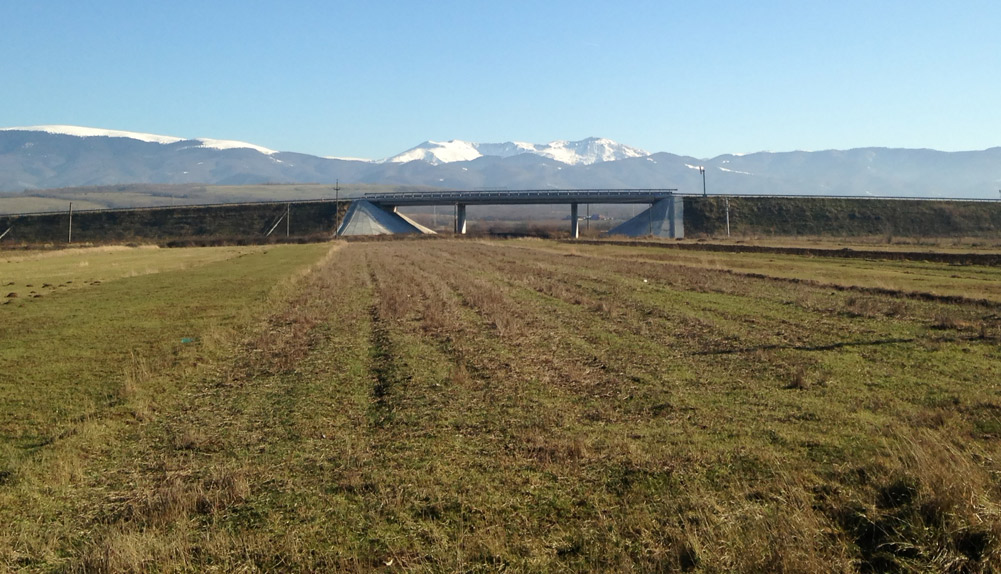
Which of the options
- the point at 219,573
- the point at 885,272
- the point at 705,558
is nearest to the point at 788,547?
the point at 705,558

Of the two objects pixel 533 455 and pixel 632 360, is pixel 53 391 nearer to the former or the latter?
pixel 533 455

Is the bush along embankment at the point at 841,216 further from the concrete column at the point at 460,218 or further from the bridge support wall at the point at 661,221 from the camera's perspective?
the concrete column at the point at 460,218

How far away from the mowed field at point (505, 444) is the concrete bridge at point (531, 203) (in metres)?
109

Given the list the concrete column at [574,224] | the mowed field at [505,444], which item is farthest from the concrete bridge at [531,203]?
the mowed field at [505,444]

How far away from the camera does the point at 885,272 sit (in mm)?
42469

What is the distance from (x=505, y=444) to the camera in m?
9.29

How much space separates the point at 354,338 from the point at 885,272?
1410 inches

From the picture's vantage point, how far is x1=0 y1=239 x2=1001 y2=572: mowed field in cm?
639

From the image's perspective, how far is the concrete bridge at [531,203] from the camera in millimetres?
128625

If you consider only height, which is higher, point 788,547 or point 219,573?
point 788,547

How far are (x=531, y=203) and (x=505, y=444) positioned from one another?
12553cm

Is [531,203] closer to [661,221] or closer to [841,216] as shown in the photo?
[661,221]

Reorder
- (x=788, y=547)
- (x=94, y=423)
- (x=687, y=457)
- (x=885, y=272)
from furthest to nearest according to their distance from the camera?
(x=885, y=272), (x=94, y=423), (x=687, y=457), (x=788, y=547)

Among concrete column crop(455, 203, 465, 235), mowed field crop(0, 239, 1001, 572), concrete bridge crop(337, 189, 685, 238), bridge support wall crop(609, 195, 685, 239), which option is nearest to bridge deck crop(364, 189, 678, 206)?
concrete bridge crop(337, 189, 685, 238)
